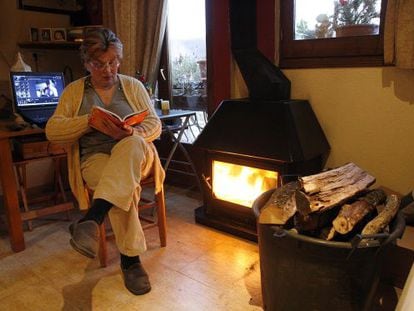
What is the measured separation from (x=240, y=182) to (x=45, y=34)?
2113 mm

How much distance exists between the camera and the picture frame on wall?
295cm

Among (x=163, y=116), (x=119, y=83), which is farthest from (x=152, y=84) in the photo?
(x=119, y=83)

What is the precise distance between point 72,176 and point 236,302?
1.03 meters

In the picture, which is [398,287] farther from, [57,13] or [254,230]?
[57,13]

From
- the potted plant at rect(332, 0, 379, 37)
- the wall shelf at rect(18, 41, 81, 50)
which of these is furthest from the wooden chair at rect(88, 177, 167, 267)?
the wall shelf at rect(18, 41, 81, 50)

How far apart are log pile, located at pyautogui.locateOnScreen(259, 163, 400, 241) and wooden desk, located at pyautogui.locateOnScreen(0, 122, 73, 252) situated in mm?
1483

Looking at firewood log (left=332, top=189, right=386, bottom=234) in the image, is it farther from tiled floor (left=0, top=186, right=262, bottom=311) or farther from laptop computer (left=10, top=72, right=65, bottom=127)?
laptop computer (left=10, top=72, right=65, bottom=127)

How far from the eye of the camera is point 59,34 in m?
2.97

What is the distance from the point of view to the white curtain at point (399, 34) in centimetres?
160

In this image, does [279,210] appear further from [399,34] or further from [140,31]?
[140,31]

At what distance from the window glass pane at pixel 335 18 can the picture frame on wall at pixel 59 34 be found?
1948 mm

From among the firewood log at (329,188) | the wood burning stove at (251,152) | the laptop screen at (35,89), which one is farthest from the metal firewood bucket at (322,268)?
the laptop screen at (35,89)

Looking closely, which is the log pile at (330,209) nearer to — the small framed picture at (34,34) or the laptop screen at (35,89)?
the laptop screen at (35,89)

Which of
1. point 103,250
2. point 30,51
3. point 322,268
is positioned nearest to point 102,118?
point 103,250
